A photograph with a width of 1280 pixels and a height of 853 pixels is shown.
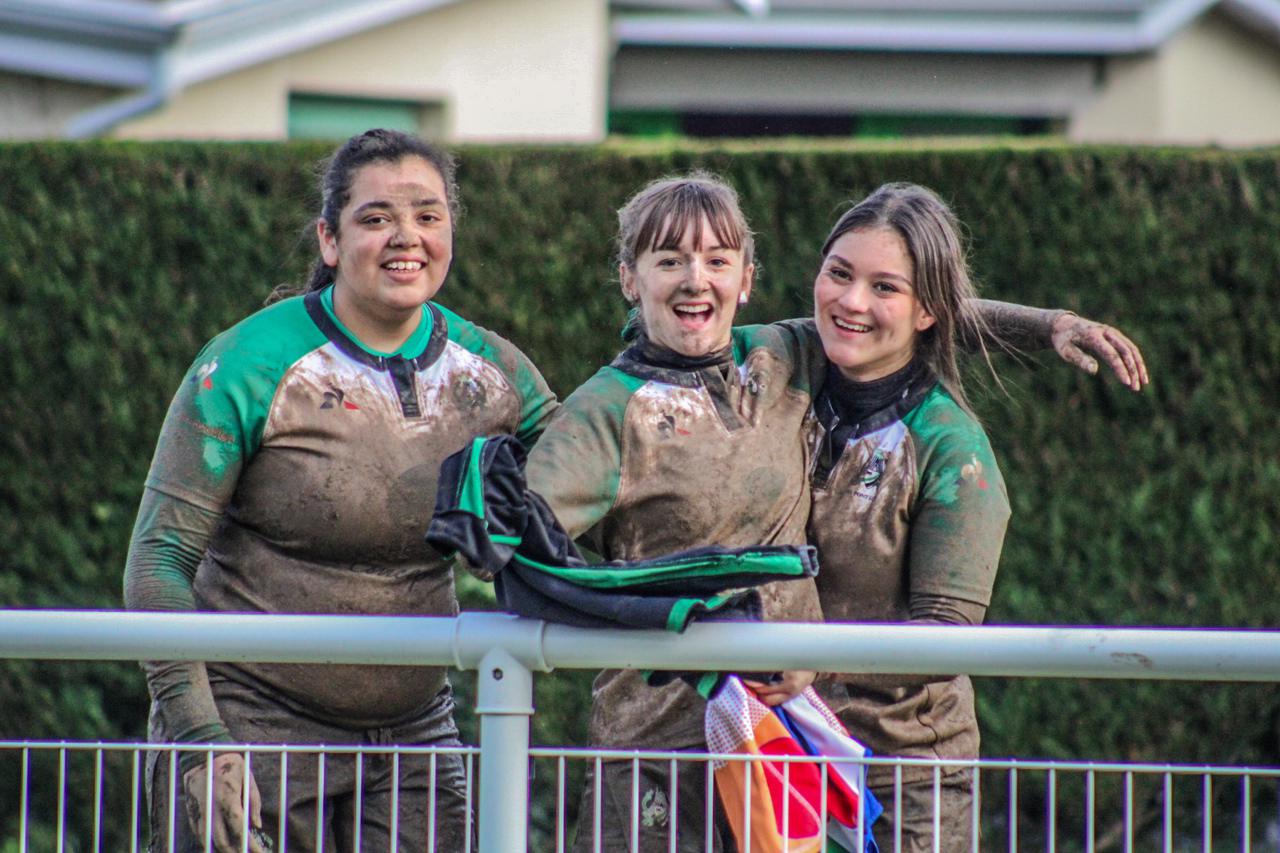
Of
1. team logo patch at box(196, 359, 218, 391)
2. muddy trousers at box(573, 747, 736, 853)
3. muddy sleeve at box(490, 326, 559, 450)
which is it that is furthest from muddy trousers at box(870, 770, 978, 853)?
team logo patch at box(196, 359, 218, 391)

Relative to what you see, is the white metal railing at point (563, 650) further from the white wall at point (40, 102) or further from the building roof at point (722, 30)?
the white wall at point (40, 102)

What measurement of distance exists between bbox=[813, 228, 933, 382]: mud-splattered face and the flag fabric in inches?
27.0

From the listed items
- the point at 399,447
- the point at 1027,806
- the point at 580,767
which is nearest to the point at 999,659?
the point at 399,447

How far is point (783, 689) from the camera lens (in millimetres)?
2922

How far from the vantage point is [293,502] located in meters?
3.35

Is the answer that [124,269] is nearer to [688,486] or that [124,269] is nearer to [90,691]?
[90,691]

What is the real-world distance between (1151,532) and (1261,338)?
743 millimetres

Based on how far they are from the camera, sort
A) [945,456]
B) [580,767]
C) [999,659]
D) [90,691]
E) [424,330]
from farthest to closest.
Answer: [90,691], [580,767], [424,330], [945,456], [999,659]

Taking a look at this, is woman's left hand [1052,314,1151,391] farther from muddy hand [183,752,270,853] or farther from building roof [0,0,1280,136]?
building roof [0,0,1280,136]

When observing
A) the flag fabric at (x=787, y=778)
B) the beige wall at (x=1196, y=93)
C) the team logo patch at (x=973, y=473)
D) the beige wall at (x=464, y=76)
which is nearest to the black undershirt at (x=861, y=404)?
the team logo patch at (x=973, y=473)

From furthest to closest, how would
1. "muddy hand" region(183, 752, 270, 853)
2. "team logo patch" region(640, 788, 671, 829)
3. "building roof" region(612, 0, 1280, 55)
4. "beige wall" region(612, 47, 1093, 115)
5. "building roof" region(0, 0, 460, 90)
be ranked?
"beige wall" region(612, 47, 1093, 115) < "building roof" region(612, 0, 1280, 55) < "building roof" region(0, 0, 460, 90) < "team logo patch" region(640, 788, 671, 829) < "muddy hand" region(183, 752, 270, 853)

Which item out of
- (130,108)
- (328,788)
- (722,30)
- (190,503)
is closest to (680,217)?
(190,503)

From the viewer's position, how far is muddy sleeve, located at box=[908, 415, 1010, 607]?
3135 mm

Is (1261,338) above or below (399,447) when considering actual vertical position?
above
